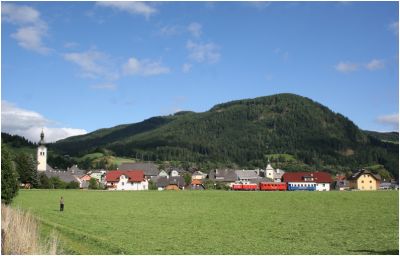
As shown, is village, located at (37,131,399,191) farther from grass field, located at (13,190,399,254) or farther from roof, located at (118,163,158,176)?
grass field, located at (13,190,399,254)

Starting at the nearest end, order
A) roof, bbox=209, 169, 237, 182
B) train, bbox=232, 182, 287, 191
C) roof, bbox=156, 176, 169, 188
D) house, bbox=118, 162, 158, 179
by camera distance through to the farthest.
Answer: train, bbox=232, 182, 287, 191 → roof, bbox=156, 176, 169, 188 → roof, bbox=209, 169, 237, 182 → house, bbox=118, 162, 158, 179

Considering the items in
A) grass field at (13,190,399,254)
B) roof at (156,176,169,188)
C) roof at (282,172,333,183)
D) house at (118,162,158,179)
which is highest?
house at (118,162,158,179)

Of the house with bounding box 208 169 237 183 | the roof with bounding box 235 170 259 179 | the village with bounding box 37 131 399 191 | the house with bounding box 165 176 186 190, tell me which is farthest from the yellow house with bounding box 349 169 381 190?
the house with bounding box 165 176 186 190

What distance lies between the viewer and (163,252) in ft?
62.9

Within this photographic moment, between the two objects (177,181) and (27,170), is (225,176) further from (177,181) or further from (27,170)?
(27,170)

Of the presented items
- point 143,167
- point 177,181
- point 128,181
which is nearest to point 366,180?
point 177,181

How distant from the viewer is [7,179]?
40.8 meters

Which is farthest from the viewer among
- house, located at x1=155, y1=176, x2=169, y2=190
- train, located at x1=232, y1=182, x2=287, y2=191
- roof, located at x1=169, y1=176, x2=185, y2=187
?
roof, located at x1=169, y1=176, x2=185, y2=187

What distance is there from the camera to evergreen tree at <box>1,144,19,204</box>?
129 ft

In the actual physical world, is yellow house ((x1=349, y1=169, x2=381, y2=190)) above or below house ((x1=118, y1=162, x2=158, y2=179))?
below

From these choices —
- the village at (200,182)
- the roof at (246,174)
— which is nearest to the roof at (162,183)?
the village at (200,182)

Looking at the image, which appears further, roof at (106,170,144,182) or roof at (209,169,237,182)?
roof at (209,169,237,182)

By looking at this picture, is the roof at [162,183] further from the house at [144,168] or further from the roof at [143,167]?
the roof at [143,167]

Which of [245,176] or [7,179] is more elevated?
[245,176]
